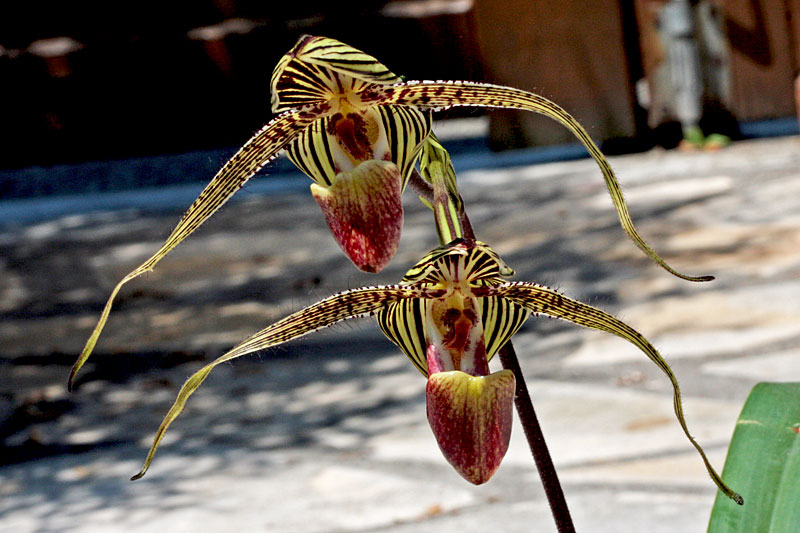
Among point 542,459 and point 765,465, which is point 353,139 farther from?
point 765,465

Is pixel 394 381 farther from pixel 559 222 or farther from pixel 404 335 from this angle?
pixel 404 335

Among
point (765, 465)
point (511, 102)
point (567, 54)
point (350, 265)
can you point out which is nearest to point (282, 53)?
point (567, 54)

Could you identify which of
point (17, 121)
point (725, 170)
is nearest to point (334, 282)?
point (725, 170)

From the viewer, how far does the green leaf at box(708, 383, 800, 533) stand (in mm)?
1186

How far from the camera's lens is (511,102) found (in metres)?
0.82

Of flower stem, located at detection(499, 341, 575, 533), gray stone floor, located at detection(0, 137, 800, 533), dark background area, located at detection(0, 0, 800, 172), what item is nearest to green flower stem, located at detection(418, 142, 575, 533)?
flower stem, located at detection(499, 341, 575, 533)

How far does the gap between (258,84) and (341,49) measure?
17.6ft

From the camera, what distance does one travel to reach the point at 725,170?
4723 mm

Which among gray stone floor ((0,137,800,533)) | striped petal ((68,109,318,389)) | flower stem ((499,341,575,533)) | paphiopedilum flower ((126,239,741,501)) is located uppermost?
striped petal ((68,109,318,389))

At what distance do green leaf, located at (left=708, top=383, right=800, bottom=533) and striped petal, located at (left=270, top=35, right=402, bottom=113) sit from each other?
0.64 meters

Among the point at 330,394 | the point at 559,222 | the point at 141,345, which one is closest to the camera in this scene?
the point at 330,394

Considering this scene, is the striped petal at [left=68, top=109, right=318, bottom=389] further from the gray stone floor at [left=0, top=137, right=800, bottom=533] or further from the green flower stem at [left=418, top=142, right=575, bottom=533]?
the gray stone floor at [left=0, top=137, right=800, bottom=533]

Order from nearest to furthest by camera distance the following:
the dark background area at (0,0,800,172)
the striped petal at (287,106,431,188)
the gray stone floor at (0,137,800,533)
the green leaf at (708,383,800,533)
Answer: the striped petal at (287,106,431,188) < the green leaf at (708,383,800,533) < the gray stone floor at (0,137,800,533) < the dark background area at (0,0,800,172)

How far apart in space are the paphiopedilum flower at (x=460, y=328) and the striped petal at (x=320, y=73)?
0.15m
